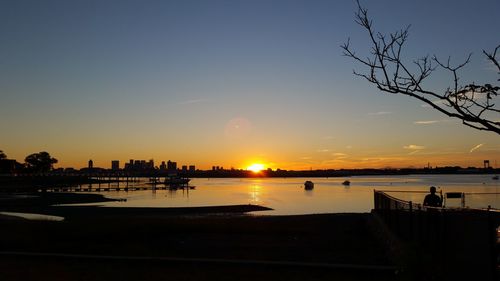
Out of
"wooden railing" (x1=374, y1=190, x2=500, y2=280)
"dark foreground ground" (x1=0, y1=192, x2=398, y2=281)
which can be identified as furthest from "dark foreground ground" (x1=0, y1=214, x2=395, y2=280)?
"wooden railing" (x1=374, y1=190, x2=500, y2=280)

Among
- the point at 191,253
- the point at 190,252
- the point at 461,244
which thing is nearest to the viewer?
the point at 461,244

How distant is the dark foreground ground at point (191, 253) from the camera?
13.3 metres

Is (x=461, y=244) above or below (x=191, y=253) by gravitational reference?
above

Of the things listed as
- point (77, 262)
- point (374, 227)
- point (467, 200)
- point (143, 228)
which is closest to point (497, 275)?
point (77, 262)

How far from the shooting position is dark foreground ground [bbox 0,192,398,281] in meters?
13.3

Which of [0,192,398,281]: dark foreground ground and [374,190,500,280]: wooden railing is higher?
[374,190,500,280]: wooden railing

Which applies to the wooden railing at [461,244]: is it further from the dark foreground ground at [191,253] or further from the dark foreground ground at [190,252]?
the dark foreground ground at [190,252]

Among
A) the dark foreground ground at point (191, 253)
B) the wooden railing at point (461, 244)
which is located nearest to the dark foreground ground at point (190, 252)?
the dark foreground ground at point (191, 253)

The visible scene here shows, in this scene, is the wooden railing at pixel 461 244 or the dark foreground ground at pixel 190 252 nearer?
the wooden railing at pixel 461 244

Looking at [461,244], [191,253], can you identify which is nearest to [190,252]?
[191,253]

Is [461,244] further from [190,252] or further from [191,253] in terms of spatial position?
[190,252]

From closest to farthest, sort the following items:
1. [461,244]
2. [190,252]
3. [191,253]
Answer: [461,244] → [191,253] → [190,252]

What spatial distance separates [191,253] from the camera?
18625mm

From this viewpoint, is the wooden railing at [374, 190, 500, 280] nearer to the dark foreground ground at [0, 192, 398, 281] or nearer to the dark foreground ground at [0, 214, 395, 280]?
the dark foreground ground at [0, 192, 398, 281]
